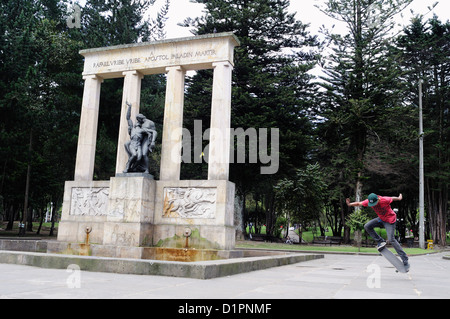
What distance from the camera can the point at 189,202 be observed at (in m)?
14.3

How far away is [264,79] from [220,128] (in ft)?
49.9

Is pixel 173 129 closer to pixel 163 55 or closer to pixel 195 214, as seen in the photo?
pixel 163 55

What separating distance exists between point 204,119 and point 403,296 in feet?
80.8

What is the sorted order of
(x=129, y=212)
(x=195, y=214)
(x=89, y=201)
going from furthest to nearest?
(x=89, y=201) → (x=195, y=214) → (x=129, y=212)

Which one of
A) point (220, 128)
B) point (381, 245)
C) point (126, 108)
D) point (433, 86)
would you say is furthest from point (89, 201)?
point (433, 86)

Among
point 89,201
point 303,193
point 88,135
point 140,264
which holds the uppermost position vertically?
point 88,135

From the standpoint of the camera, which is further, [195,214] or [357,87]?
[357,87]

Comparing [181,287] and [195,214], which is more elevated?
[195,214]

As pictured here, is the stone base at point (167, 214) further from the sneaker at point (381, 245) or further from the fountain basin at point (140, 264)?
the sneaker at point (381, 245)

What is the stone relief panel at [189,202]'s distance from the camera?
14.1m

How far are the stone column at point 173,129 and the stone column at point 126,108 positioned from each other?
140 cm

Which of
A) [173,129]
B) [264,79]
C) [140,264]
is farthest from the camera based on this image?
[264,79]

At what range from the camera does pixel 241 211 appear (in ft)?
99.0

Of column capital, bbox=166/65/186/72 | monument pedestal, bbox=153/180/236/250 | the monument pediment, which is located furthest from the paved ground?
column capital, bbox=166/65/186/72
